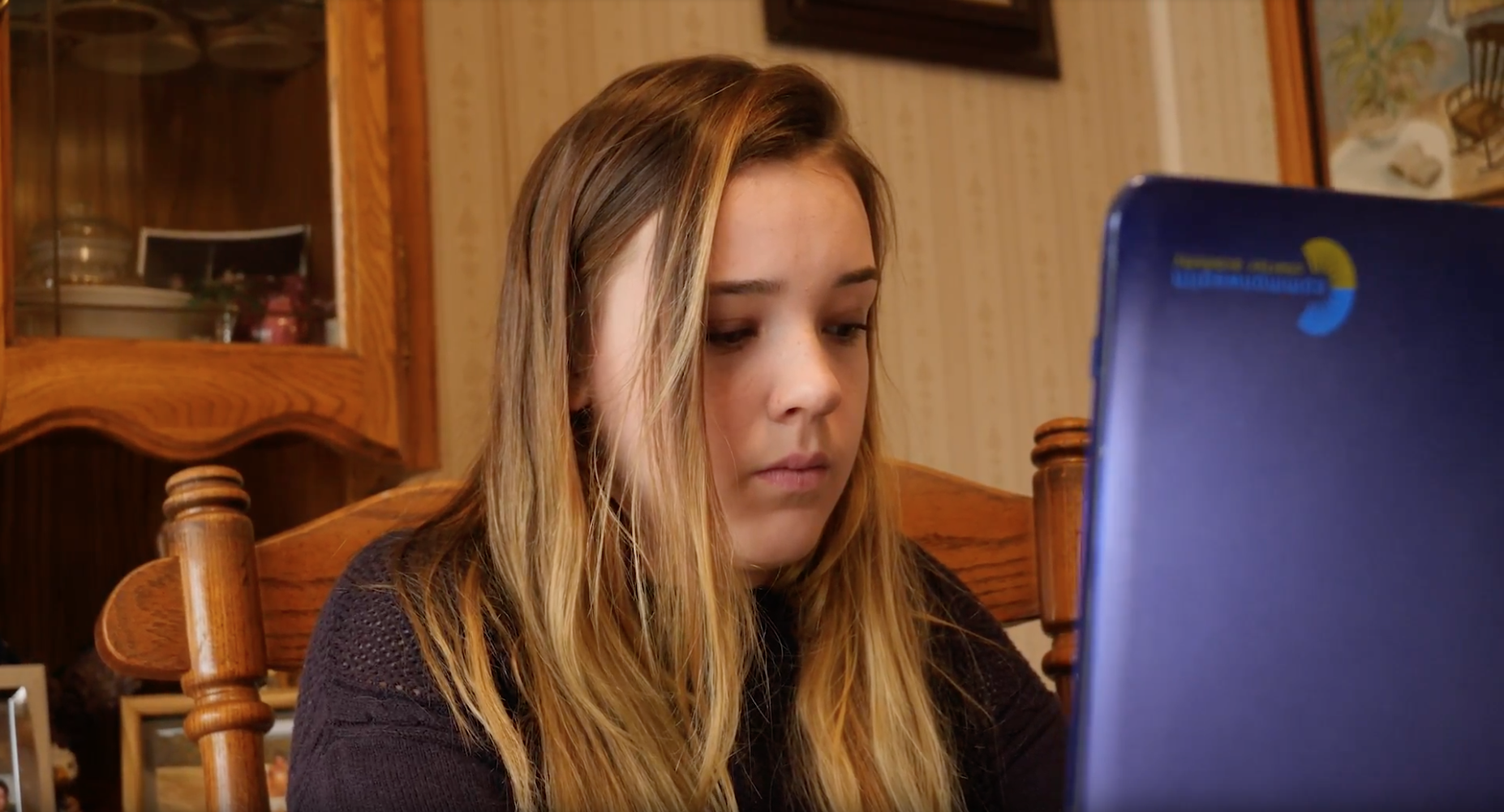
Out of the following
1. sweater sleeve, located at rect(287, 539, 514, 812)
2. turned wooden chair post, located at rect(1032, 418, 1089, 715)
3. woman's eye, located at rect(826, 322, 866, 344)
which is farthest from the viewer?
turned wooden chair post, located at rect(1032, 418, 1089, 715)

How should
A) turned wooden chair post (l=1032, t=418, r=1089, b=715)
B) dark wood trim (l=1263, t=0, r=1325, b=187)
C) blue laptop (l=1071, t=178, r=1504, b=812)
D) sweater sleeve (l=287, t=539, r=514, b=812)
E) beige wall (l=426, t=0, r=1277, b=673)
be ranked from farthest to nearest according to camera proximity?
dark wood trim (l=1263, t=0, r=1325, b=187) → beige wall (l=426, t=0, r=1277, b=673) → turned wooden chair post (l=1032, t=418, r=1089, b=715) → sweater sleeve (l=287, t=539, r=514, b=812) → blue laptop (l=1071, t=178, r=1504, b=812)

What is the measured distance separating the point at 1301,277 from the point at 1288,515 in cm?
6

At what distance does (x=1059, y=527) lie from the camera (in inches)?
37.8

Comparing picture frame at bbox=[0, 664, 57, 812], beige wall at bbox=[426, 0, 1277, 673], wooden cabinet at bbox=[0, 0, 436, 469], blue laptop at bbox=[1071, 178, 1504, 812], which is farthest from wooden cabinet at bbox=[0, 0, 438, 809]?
blue laptop at bbox=[1071, 178, 1504, 812]

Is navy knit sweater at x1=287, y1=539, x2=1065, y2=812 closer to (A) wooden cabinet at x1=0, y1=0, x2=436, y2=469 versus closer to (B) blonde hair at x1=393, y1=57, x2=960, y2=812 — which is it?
(B) blonde hair at x1=393, y1=57, x2=960, y2=812

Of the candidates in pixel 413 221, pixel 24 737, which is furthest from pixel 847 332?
pixel 24 737

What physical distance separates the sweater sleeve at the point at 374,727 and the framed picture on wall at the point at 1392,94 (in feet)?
4.92

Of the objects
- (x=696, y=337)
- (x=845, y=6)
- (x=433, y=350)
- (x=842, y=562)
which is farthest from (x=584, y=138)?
(x=845, y=6)

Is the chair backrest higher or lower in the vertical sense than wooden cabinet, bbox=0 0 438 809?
higher

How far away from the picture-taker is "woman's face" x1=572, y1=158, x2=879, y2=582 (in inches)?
31.1

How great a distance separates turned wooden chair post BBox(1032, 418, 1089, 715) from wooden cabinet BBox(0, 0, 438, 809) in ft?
1.95

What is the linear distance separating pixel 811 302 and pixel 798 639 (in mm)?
255

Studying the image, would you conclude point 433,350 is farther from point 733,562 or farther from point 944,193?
point 944,193

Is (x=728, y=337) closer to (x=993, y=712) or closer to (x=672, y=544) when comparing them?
(x=672, y=544)
